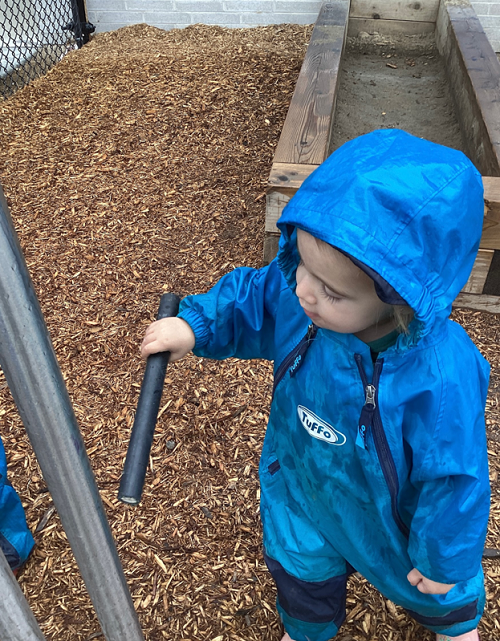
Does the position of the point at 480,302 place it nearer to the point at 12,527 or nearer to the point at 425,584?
the point at 425,584

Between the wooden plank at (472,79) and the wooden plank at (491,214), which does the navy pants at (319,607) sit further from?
the wooden plank at (472,79)

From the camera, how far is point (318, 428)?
1546 millimetres

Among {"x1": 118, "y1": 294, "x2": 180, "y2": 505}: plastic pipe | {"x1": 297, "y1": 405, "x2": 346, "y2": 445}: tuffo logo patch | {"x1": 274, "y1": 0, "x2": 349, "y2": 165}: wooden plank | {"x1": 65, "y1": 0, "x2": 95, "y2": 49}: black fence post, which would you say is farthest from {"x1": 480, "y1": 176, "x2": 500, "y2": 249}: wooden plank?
{"x1": 65, "y1": 0, "x2": 95, "y2": 49}: black fence post

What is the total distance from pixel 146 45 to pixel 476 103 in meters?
4.00

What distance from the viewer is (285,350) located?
164 cm

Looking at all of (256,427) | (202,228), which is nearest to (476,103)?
(202,228)

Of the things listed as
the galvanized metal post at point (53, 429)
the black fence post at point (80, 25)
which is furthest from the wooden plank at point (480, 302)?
the black fence post at point (80, 25)

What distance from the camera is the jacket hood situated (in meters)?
1.12

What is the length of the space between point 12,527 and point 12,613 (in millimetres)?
1686

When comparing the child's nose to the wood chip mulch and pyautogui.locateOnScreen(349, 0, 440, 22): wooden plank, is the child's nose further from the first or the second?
pyautogui.locateOnScreen(349, 0, 440, 22): wooden plank

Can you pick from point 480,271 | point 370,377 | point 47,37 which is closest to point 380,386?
point 370,377

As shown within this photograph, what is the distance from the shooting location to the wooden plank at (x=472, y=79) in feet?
12.4

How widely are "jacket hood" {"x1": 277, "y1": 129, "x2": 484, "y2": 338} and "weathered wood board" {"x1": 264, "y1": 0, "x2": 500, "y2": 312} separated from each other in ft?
6.33

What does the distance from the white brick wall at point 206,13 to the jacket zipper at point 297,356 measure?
6652mm
